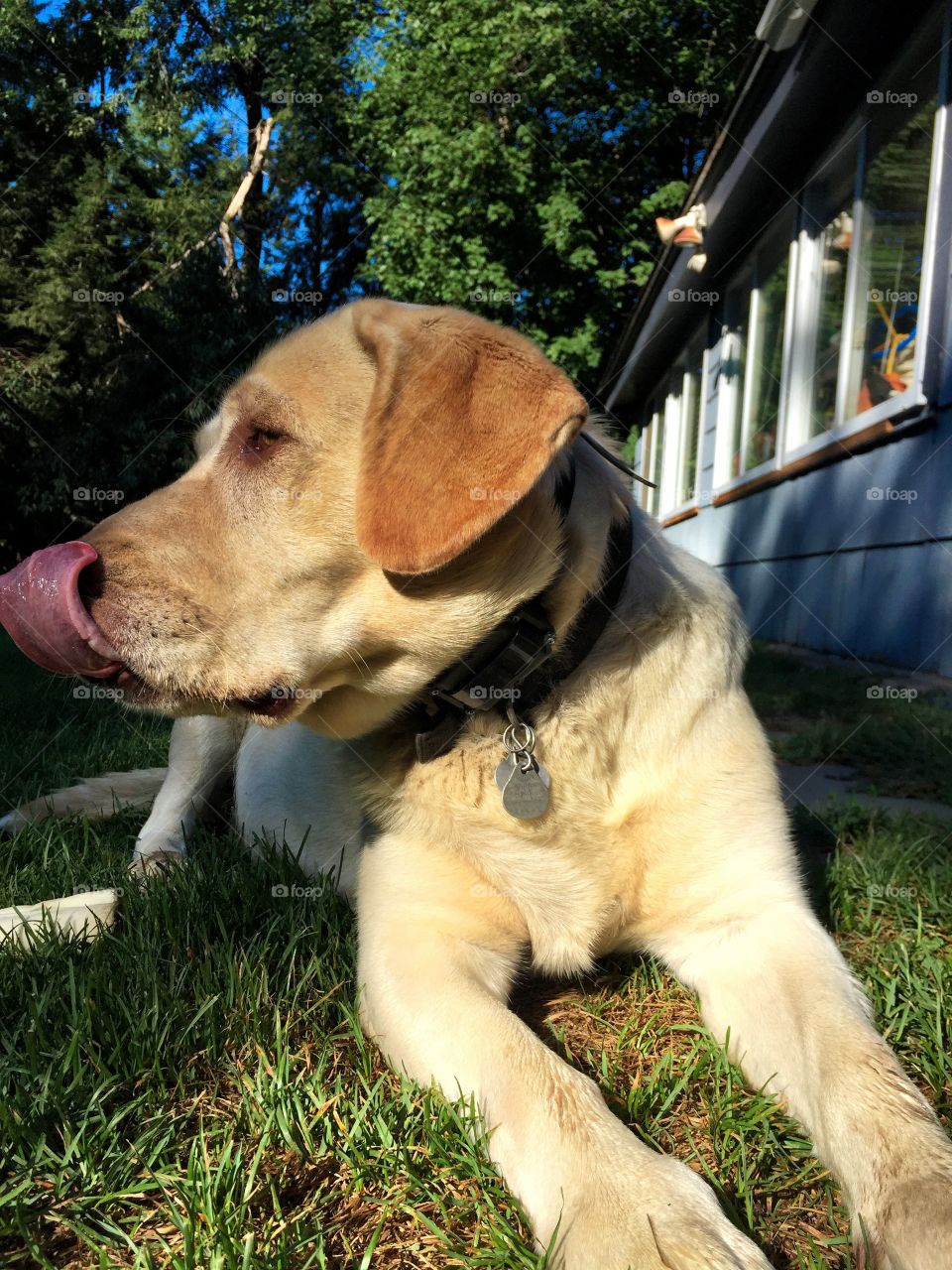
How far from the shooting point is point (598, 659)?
219 cm

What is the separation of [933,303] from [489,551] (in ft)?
13.2

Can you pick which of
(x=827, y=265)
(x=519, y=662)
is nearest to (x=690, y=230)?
(x=827, y=265)

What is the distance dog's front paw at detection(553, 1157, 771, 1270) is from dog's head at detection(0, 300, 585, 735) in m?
1.10

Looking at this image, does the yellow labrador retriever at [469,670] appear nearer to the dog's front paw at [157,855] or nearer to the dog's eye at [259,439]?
the dog's eye at [259,439]

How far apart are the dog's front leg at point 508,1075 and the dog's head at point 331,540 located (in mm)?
474

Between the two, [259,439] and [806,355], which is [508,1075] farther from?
[806,355]

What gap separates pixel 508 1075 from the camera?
1663 millimetres

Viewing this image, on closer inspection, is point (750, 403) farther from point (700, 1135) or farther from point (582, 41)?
point (582, 41)

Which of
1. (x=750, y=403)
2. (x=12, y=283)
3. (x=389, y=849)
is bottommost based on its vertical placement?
(x=389, y=849)

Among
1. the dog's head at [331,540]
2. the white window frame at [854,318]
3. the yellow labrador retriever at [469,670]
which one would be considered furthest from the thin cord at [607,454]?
the white window frame at [854,318]

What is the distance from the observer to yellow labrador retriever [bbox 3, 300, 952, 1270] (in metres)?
1.90

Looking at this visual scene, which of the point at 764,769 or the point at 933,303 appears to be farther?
the point at 933,303

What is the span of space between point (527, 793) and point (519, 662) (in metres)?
0.29

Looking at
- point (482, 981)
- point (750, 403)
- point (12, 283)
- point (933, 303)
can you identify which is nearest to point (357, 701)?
point (482, 981)
